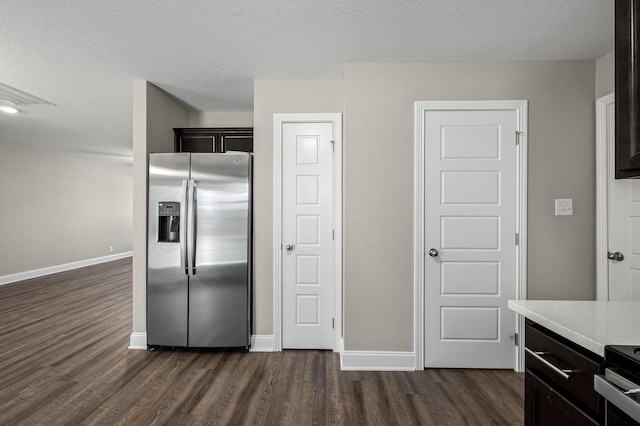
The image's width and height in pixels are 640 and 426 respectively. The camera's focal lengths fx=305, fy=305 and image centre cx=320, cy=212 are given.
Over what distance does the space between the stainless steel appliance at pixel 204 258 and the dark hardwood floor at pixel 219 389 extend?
0.26 metres

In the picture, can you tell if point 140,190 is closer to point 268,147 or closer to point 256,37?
point 268,147

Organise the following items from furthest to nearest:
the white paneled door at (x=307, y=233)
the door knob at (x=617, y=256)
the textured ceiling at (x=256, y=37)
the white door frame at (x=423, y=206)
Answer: the white paneled door at (x=307, y=233) < the white door frame at (x=423, y=206) < the door knob at (x=617, y=256) < the textured ceiling at (x=256, y=37)

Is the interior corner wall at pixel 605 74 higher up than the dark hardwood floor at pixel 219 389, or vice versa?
the interior corner wall at pixel 605 74

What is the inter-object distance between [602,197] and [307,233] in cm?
249

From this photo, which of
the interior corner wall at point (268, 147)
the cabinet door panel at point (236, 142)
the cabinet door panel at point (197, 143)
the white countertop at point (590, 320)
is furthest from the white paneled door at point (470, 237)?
the cabinet door panel at point (197, 143)

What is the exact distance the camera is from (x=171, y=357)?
280 centimetres

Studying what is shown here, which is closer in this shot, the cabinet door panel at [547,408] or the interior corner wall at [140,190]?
the cabinet door panel at [547,408]

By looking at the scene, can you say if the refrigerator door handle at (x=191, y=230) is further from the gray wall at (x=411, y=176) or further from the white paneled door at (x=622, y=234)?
the white paneled door at (x=622, y=234)

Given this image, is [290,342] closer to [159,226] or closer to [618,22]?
[159,226]

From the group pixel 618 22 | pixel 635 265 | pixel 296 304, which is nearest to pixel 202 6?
pixel 618 22

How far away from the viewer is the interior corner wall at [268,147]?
2934 mm

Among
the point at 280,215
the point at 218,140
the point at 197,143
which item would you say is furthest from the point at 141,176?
the point at 280,215

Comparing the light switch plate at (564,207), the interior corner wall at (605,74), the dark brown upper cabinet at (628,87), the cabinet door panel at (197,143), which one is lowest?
the light switch plate at (564,207)

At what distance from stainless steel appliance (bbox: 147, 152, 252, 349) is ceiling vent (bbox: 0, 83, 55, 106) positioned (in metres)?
1.77
